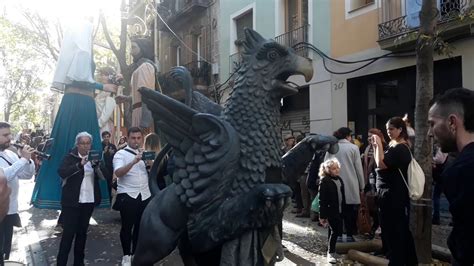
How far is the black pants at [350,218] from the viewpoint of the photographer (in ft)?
21.9

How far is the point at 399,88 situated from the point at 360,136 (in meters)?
1.46

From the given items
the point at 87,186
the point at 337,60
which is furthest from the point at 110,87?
the point at 337,60

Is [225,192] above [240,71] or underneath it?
underneath

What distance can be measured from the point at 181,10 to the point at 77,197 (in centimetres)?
1589

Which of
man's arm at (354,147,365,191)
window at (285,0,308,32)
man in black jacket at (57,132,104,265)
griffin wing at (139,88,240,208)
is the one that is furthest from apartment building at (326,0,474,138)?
griffin wing at (139,88,240,208)

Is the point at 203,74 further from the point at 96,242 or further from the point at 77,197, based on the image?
the point at 77,197

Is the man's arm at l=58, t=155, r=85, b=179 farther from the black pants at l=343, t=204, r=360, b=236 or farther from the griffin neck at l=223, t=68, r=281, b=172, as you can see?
the black pants at l=343, t=204, r=360, b=236

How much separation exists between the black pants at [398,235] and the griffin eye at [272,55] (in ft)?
10.6

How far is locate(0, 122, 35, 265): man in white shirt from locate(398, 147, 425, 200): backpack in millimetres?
4043

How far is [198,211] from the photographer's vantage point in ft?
7.30

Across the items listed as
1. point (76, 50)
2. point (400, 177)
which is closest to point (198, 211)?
point (400, 177)

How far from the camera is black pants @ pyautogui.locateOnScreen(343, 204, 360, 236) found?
6.66 metres

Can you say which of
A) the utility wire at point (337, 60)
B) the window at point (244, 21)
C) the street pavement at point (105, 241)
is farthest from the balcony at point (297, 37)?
the street pavement at point (105, 241)

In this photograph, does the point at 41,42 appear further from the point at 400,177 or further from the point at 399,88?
the point at 400,177
